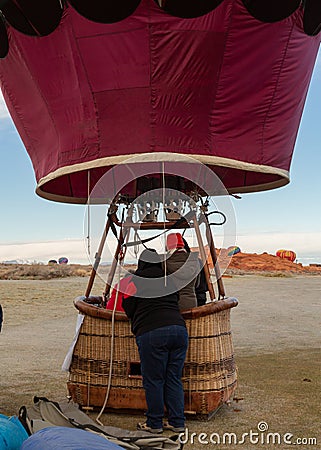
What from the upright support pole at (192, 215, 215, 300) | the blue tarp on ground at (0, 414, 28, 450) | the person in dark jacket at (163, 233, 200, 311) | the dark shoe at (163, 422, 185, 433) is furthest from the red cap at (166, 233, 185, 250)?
the blue tarp on ground at (0, 414, 28, 450)

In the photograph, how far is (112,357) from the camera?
17.7ft

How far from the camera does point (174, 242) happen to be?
5312 mm

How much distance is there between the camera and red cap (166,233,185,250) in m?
5.29

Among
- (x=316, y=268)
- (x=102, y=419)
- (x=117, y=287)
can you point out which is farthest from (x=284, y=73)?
(x=316, y=268)

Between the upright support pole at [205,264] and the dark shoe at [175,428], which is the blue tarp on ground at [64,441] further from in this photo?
the upright support pole at [205,264]

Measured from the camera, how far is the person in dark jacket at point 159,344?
15.6 feet

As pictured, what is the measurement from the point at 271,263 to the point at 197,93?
155ft

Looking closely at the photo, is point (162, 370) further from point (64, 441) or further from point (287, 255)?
point (287, 255)

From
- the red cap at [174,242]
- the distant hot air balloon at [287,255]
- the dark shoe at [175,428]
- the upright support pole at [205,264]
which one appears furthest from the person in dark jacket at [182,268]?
the distant hot air balloon at [287,255]

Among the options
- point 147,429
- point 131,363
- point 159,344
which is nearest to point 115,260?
point 131,363

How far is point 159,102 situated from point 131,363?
2.44m

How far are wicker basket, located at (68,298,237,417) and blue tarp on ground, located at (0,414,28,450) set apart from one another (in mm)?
1859

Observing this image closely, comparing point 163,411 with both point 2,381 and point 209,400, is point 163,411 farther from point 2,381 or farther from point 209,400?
point 2,381

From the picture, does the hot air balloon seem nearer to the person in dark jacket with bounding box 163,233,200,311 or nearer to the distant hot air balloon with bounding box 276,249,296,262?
the person in dark jacket with bounding box 163,233,200,311
